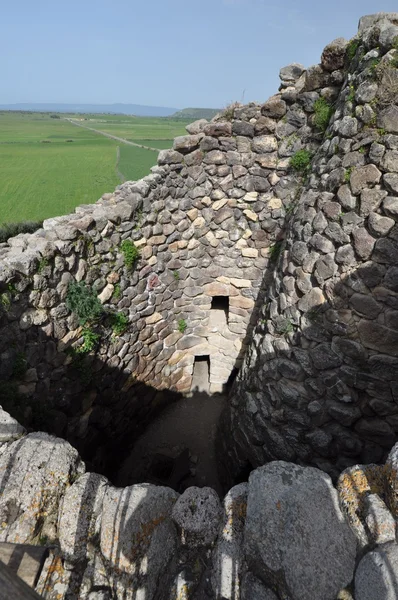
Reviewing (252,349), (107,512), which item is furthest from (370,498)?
(252,349)

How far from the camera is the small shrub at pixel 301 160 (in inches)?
198

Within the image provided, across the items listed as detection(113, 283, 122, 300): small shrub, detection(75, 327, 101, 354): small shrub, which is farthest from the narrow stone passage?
detection(113, 283, 122, 300): small shrub

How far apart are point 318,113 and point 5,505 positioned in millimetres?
5240

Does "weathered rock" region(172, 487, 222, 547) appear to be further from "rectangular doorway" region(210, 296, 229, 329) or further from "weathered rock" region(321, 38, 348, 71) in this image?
"rectangular doorway" region(210, 296, 229, 329)

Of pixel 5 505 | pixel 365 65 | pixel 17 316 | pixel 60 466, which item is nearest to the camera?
pixel 5 505

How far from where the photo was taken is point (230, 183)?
5793mm

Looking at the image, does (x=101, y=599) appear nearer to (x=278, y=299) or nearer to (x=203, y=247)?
(x=278, y=299)

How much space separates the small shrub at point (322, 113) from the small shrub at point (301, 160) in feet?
1.44

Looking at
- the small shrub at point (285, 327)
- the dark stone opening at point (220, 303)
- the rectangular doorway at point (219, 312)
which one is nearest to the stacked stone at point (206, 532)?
the small shrub at point (285, 327)

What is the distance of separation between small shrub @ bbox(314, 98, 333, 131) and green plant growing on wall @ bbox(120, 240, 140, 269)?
314 centimetres

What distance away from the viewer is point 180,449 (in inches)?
287

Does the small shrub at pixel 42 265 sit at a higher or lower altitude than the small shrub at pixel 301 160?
lower

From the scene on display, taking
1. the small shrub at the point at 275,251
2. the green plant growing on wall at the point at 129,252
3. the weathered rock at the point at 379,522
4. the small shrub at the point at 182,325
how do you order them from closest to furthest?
the weathered rock at the point at 379,522, the green plant growing on wall at the point at 129,252, the small shrub at the point at 275,251, the small shrub at the point at 182,325

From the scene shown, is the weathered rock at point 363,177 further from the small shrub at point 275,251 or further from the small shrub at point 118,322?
the small shrub at point 118,322
